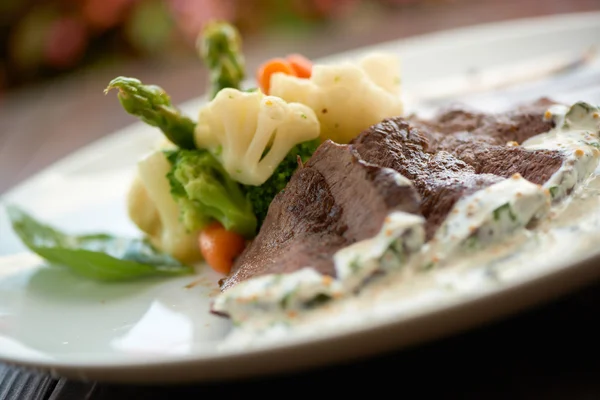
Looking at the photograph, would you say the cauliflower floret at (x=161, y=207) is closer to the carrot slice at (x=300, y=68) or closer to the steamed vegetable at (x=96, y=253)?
the steamed vegetable at (x=96, y=253)

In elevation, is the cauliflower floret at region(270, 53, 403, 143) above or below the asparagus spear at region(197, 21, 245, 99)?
below

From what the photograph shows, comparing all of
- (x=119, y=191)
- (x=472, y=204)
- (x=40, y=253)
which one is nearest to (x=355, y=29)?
(x=119, y=191)

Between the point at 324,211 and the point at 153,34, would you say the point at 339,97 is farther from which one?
the point at 153,34

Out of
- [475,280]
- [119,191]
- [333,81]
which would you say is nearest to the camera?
[475,280]

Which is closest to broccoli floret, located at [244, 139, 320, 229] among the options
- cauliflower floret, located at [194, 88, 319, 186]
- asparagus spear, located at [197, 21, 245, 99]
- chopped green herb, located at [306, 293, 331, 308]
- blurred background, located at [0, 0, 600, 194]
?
cauliflower floret, located at [194, 88, 319, 186]

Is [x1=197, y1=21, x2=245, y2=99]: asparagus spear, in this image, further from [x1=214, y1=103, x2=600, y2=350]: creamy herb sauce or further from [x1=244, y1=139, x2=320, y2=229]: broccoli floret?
[x1=214, y1=103, x2=600, y2=350]: creamy herb sauce

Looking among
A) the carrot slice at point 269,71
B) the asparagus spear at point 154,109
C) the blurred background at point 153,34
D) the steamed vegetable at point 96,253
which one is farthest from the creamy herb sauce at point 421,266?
the blurred background at point 153,34

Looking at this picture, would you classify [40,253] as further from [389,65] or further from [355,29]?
[355,29]
